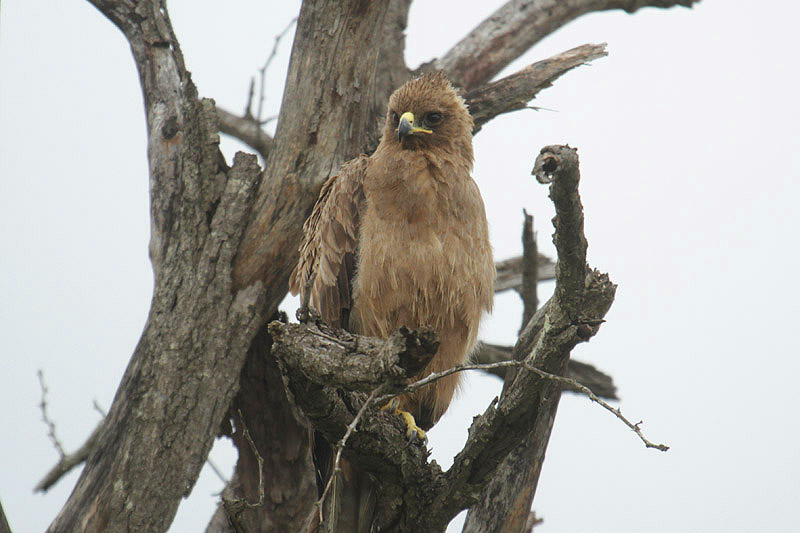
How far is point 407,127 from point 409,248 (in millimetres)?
778

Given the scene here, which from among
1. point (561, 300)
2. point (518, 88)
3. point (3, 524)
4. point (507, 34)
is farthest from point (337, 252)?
point (507, 34)

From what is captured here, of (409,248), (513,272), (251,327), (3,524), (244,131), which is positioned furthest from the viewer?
(244,131)

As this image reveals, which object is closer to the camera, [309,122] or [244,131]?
[309,122]

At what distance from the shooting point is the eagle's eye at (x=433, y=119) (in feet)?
15.7

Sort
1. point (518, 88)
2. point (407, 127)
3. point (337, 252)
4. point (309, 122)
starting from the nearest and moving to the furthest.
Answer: point (337, 252) < point (407, 127) < point (309, 122) < point (518, 88)

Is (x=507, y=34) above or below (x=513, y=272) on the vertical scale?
above

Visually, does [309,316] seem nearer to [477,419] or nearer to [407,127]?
[477,419]

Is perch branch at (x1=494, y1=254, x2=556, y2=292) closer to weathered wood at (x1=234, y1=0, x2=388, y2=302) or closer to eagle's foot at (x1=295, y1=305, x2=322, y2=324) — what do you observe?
weathered wood at (x1=234, y1=0, x2=388, y2=302)

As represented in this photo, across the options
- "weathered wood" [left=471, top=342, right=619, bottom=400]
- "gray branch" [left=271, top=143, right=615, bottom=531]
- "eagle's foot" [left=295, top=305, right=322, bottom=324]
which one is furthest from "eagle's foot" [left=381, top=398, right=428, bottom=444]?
"weathered wood" [left=471, top=342, right=619, bottom=400]

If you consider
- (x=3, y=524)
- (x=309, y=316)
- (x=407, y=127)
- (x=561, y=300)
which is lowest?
(x=3, y=524)

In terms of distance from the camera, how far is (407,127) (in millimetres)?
4543

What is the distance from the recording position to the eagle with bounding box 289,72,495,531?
13.9ft

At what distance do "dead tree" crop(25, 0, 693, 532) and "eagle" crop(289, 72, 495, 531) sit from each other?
35cm

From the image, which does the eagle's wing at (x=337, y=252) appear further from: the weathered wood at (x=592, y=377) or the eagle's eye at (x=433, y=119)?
the weathered wood at (x=592, y=377)
